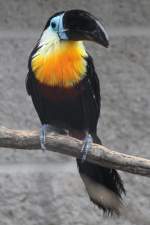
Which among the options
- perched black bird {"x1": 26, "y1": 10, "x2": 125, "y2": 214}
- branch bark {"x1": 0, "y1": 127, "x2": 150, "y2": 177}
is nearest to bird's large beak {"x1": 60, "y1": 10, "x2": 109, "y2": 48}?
perched black bird {"x1": 26, "y1": 10, "x2": 125, "y2": 214}

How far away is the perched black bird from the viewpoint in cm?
159

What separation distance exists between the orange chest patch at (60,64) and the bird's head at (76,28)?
28 mm

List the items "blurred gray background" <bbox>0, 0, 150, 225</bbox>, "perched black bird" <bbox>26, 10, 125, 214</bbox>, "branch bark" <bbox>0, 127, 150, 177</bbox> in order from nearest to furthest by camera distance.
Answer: "branch bark" <bbox>0, 127, 150, 177</bbox> < "perched black bird" <bbox>26, 10, 125, 214</bbox> < "blurred gray background" <bbox>0, 0, 150, 225</bbox>

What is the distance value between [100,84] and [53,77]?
6.6 inches

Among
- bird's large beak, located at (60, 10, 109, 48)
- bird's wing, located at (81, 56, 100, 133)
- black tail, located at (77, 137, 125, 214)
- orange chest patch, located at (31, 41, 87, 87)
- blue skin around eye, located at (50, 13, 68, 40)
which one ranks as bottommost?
black tail, located at (77, 137, 125, 214)

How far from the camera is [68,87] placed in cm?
167

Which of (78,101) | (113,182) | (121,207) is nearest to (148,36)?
(78,101)

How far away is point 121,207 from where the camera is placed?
141 cm

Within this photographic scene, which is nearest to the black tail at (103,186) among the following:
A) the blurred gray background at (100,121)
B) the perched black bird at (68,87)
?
the perched black bird at (68,87)

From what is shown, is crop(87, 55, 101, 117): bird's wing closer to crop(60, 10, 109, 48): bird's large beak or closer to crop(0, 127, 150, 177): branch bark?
crop(60, 10, 109, 48): bird's large beak

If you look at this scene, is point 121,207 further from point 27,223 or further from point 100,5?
point 100,5

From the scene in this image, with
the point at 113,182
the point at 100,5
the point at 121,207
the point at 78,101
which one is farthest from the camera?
the point at 100,5

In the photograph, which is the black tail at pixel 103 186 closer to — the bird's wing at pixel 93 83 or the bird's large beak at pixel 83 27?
the bird's wing at pixel 93 83

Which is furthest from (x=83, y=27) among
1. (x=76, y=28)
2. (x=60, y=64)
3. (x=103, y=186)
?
(x=103, y=186)
